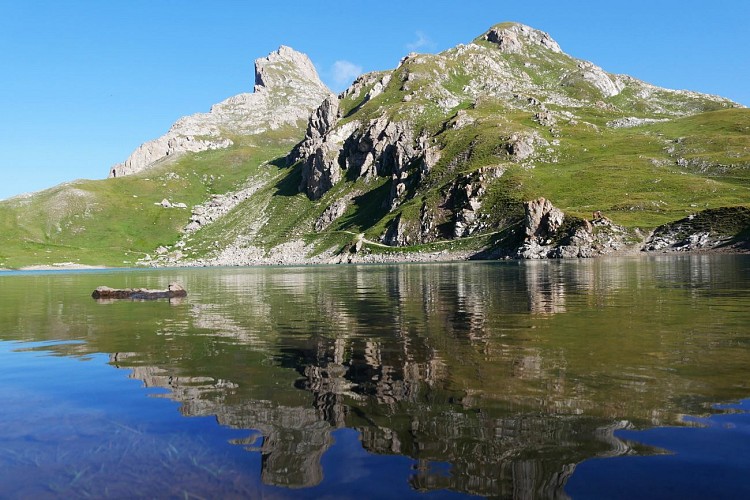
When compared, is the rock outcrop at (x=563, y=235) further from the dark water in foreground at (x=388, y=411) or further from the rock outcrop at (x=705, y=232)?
the dark water in foreground at (x=388, y=411)

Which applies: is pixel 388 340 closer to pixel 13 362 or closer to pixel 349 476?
pixel 349 476

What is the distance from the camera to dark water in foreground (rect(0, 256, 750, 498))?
955 cm

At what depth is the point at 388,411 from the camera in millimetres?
13555

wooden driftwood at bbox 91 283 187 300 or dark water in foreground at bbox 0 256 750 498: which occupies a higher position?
wooden driftwood at bbox 91 283 187 300

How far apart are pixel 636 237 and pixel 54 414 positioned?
587 feet

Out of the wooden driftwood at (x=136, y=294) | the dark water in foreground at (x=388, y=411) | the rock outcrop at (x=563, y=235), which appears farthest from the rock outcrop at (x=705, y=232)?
the wooden driftwood at (x=136, y=294)

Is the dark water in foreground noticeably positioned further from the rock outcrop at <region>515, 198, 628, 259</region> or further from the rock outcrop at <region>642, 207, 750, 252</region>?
the rock outcrop at <region>515, 198, 628, 259</region>

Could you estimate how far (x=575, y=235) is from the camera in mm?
168250

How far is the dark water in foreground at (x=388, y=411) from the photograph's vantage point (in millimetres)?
9547

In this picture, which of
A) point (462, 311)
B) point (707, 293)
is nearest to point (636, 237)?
point (707, 293)

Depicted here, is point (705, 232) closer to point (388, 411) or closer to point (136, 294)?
point (136, 294)

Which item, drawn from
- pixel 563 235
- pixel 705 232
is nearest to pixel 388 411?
pixel 705 232

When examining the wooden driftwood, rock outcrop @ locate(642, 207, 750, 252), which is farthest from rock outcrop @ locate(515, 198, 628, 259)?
the wooden driftwood

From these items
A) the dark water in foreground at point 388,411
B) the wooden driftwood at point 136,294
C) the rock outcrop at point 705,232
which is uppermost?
the rock outcrop at point 705,232
